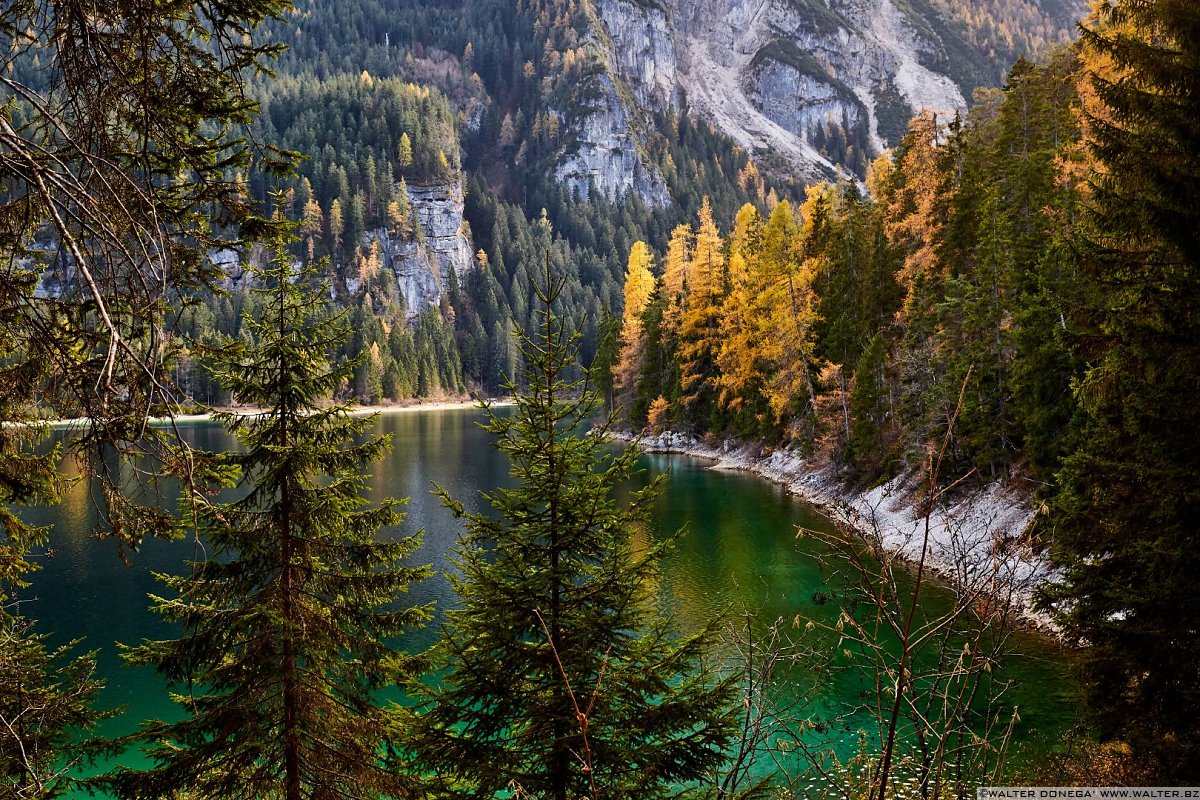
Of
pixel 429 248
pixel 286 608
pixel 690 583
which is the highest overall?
pixel 429 248

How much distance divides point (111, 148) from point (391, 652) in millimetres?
5856

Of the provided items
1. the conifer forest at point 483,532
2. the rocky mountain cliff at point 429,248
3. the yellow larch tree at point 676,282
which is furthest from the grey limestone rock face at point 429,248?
the conifer forest at point 483,532

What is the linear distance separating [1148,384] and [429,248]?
502 feet

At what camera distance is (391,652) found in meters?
7.70

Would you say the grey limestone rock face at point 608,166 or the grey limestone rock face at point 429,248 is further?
the grey limestone rock face at point 608,166

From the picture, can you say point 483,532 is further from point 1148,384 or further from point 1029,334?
point 1029,334

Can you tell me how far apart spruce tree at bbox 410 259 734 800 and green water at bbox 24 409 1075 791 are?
3.26ft

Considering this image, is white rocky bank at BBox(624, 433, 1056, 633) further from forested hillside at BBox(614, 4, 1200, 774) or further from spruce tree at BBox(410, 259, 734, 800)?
spruce tree at BBox(410, 259, 734, 800)

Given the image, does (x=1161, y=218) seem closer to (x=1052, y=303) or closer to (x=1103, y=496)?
(x=1103, y=496)

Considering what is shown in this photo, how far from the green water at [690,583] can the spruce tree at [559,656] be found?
99 centimetres

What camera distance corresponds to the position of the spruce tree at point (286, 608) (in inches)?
271

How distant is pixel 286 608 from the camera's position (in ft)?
23.4

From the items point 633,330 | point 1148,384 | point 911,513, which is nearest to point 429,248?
point 633,330

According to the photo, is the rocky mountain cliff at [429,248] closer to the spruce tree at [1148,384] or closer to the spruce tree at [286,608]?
the spruce tree at [286,608]
